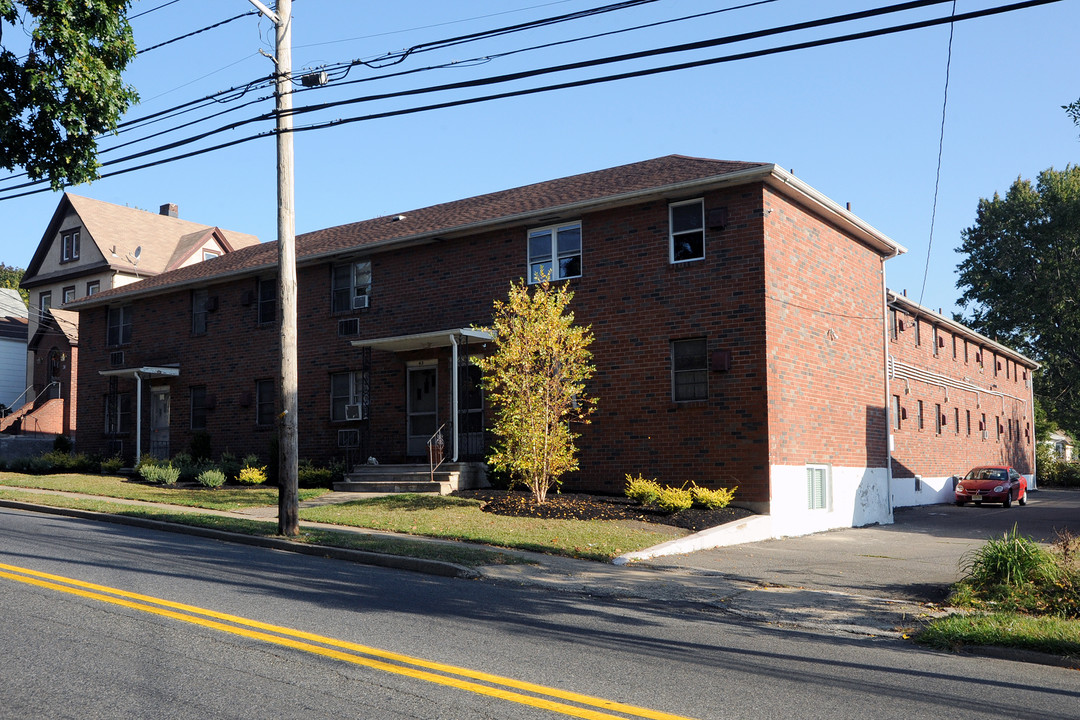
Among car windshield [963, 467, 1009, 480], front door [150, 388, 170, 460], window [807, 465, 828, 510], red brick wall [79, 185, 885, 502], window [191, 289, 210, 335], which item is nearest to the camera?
red brick wall [79, 185, 885, 502]

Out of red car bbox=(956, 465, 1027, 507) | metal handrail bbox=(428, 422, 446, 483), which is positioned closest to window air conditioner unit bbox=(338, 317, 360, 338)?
metal handrail bbox=(428, 422, 446, 483)

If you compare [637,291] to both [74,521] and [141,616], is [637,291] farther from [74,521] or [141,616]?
[141,616]

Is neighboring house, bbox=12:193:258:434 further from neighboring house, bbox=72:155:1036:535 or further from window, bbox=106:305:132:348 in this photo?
neighboring house, bbox=72:155:1036:535

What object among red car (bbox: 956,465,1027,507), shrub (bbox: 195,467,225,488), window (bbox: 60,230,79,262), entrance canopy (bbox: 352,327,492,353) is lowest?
red car (bbox: 956,465,1027,507)

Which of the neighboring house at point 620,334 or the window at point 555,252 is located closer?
the neighboring house at point 620,334

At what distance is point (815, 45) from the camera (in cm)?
1046

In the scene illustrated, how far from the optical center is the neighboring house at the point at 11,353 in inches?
1750

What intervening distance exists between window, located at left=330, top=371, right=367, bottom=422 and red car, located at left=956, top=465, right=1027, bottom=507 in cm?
2037

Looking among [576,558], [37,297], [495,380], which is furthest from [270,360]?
[37,297]

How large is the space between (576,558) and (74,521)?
857cm

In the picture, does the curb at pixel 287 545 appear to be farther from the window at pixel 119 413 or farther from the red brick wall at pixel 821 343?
the window at pixel 119 413

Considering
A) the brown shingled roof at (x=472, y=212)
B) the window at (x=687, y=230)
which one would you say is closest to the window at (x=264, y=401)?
the brown shingled roof at (x=472, y=212)

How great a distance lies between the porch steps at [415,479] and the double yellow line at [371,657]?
36.1 feet

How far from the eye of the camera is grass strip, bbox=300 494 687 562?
528 inches
